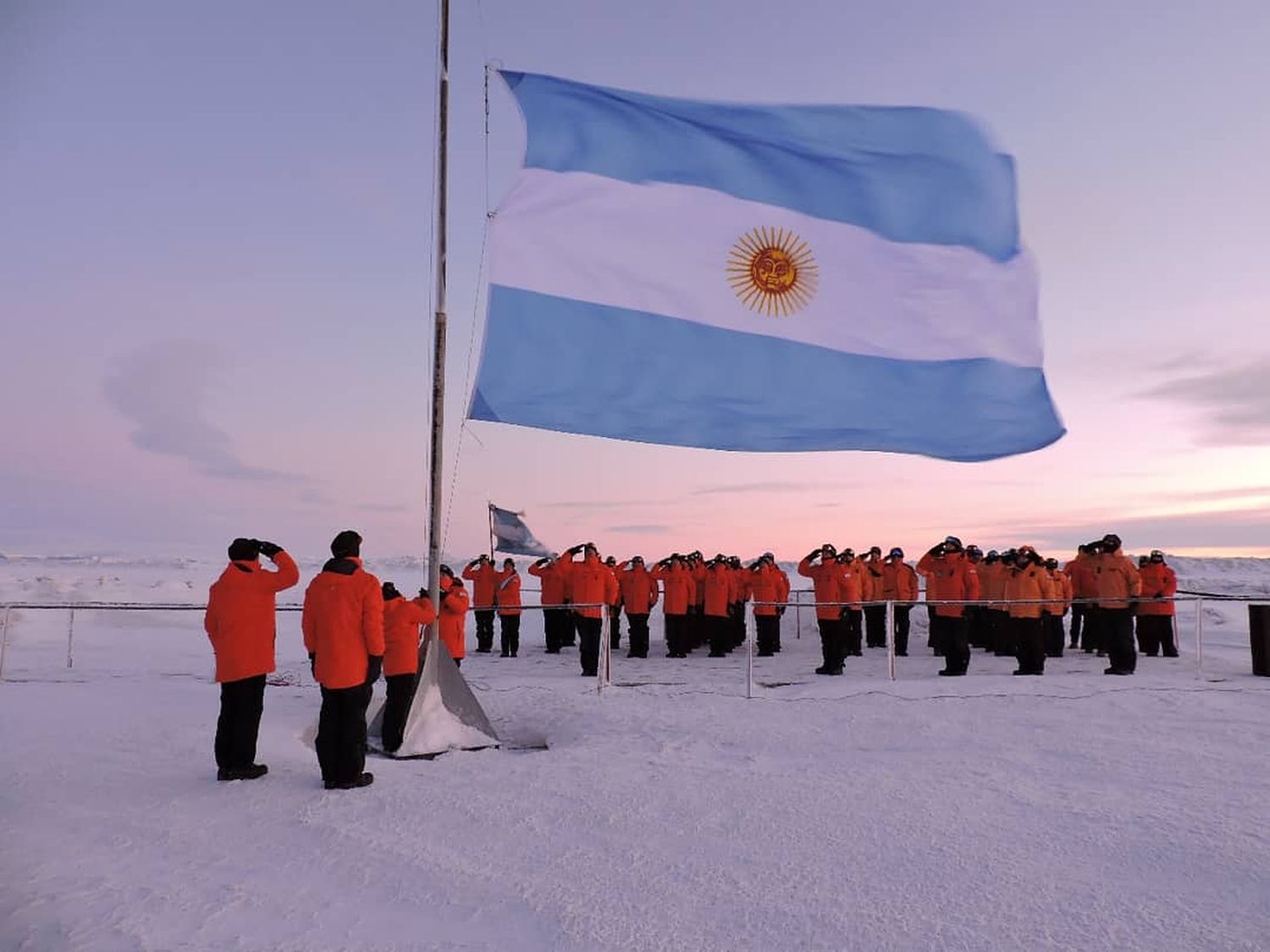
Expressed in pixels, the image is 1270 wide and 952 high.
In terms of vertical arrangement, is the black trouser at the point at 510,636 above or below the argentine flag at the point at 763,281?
below

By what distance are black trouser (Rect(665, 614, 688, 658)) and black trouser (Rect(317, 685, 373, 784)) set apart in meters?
9.73

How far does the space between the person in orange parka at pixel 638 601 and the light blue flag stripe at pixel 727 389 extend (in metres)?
7.41

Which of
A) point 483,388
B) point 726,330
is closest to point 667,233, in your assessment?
point 726,330

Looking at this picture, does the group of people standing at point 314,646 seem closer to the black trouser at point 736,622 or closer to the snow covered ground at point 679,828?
the snow covered ground at point 679,828

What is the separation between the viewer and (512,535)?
17.3m

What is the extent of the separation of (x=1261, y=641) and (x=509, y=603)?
10.6m

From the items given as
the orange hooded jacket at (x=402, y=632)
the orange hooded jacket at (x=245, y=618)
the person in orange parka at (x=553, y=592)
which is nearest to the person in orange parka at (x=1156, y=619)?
the person in orange parka at (x=553, y=592)

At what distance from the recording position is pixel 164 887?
3854 millimetres

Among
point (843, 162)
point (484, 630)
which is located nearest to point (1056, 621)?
point (843, 162)

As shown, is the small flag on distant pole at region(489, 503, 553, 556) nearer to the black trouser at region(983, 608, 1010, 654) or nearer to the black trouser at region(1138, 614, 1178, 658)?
the black trouser at region(983, 608, 1010, 654)

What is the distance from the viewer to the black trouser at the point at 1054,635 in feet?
45.7

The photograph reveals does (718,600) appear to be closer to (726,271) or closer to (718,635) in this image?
(718,635)

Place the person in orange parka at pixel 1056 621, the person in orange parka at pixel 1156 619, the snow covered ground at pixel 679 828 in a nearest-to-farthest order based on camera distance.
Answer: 1. the snow covered ground at pixel 679 828
2. the person in orange parka at pixel 1156 619
3. the person in orange parka at pixel 1056 621

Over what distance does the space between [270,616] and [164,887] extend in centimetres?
251
